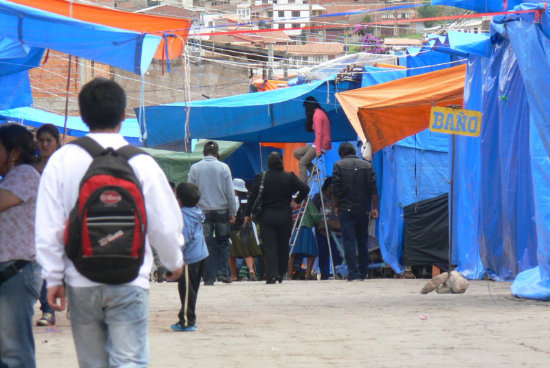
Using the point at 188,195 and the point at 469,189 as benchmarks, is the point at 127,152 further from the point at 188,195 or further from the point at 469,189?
the point at 469,189

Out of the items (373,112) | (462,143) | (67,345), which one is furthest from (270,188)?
(67,345)

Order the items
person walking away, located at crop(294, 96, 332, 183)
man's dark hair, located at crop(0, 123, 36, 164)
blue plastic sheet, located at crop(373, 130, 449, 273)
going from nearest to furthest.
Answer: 1. man's dark hair, located at crop(0, 123, 36, 164)
2. blue plastic sheet, located at crop(373, 130, 449, 273)
3. person walking away, located at crop(294, 96, 332, 183)

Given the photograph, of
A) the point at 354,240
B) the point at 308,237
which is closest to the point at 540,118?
the point at 354,240

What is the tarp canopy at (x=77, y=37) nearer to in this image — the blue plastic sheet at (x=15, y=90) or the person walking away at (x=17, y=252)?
the blue plastic sheet at (x=15, y=90)

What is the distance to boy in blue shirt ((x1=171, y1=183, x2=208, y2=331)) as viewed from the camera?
328 inches

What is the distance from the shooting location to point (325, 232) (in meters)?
15.9

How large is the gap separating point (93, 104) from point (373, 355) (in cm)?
362

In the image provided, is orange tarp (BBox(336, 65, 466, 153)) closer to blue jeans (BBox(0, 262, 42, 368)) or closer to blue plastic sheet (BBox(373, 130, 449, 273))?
blue plastic sheet (BBox(373, 130, 449, 273))

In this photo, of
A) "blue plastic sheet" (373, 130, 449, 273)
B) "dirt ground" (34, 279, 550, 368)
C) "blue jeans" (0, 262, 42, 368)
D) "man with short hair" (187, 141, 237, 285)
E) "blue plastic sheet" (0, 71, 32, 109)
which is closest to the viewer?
"blue jeans" (0, 262, 42, 368)

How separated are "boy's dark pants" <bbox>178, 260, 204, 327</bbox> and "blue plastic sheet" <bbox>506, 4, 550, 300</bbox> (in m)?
3.67

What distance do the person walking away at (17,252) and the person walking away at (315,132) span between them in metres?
10.0

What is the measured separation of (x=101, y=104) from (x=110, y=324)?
1.00m

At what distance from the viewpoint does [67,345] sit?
766 cm

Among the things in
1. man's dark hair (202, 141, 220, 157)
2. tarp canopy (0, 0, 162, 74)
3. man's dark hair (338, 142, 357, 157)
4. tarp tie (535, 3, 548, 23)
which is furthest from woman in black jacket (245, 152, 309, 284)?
tarp tie (535, 3, 548, 23)
